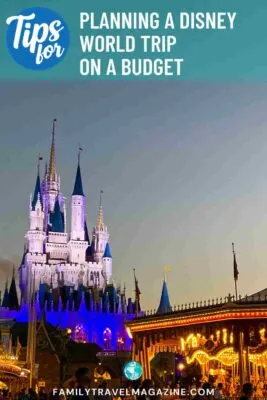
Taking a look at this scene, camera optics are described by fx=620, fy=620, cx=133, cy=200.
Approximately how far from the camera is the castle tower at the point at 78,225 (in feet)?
238

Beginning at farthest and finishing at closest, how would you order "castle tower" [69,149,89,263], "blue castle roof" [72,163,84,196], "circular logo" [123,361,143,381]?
"blue castle roof" [72,163,84,196] < "castle tower" [69,149,89,263] < "circular logo" [123,361,143,381]

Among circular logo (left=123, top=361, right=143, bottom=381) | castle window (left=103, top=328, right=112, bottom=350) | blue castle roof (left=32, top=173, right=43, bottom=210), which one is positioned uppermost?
blue castle roof (left=32, top=173, right=43, bottom=210)

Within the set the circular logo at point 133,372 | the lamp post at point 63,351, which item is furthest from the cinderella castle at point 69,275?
the circular logo at point 133,372

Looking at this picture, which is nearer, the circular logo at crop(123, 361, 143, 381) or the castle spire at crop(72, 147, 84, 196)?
the circular logo at crop(123, 361, 143, 381)

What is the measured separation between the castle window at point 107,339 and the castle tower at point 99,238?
570 inches

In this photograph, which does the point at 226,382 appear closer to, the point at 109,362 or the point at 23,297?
the point at 109,362

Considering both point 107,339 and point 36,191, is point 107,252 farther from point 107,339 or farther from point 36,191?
point 107,339

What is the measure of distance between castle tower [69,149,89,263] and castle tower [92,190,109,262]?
2.95m

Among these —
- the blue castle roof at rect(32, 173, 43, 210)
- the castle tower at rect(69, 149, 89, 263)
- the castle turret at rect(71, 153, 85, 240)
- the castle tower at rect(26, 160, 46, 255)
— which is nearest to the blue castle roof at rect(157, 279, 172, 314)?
the castle tower at rect(69, 149, 89, 263)

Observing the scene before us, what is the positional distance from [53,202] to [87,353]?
3873 cm

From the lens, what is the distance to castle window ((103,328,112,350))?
61.8m

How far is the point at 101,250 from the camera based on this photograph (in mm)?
76562

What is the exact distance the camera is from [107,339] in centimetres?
6184

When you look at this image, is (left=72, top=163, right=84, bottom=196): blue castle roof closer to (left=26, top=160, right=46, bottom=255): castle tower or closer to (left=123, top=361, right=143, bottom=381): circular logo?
(left=26, top=160, right=46, bottom=255): castle tower
